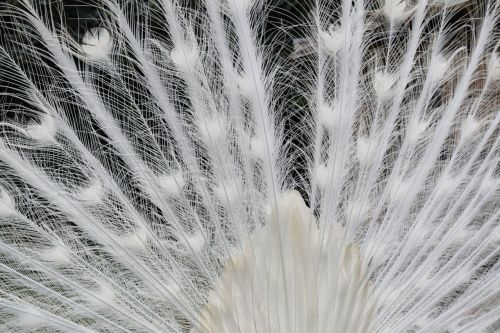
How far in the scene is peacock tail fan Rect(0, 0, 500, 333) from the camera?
70.5 inches

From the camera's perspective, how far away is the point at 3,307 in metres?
1.71

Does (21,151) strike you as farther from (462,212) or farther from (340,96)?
(462,212)

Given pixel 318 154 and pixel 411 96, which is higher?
pixel 411 96

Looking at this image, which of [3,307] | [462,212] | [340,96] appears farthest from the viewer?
[462,212]

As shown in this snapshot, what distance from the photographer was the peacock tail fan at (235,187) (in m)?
1.79

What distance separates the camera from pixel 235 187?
187cm

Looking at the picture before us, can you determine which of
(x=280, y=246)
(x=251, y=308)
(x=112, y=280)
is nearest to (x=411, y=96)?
(x=280, y=246)

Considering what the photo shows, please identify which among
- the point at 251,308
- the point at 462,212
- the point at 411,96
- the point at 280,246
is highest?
the point at 411,96

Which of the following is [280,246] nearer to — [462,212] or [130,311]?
[130,311]

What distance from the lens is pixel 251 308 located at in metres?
1.72

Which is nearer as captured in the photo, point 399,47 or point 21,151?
point 21,151

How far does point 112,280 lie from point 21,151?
0.43 metres

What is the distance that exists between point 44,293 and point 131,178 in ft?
1.26

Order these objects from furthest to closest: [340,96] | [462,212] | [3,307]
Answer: [462,212] < [340,96] < [3,307]
